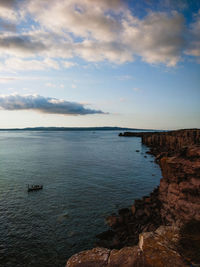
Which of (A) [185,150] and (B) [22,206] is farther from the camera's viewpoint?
(B) [22,206]

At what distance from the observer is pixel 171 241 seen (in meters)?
7.71

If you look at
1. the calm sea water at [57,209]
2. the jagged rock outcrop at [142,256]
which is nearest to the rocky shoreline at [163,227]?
the jagged rock outcrop at [142,256]

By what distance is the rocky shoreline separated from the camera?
6793 millimetres

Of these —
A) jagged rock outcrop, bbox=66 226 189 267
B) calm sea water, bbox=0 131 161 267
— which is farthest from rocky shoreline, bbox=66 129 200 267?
calm sea water, bbox=0 131 161 267

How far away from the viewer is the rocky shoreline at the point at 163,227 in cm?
679

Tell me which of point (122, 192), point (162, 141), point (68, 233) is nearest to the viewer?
point (68, 233)

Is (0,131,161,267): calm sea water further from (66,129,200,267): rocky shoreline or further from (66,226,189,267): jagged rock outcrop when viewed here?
(66,226,189,267): jagged rock outcrop

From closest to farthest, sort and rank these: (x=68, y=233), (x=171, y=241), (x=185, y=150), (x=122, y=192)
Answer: (x=171, y=241), (x=185, y=150), (x=68, y=233), (x=122, y=192)

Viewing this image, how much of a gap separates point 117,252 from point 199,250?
11.6ft

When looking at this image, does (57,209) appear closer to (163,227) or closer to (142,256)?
(163,227)

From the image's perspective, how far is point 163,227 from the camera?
29.0ft

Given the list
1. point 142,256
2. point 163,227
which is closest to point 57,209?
point 163,227

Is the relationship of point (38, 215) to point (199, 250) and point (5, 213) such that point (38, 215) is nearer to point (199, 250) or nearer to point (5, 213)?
point (5, 213)

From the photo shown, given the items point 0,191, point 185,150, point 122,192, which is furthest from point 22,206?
point 185,150
